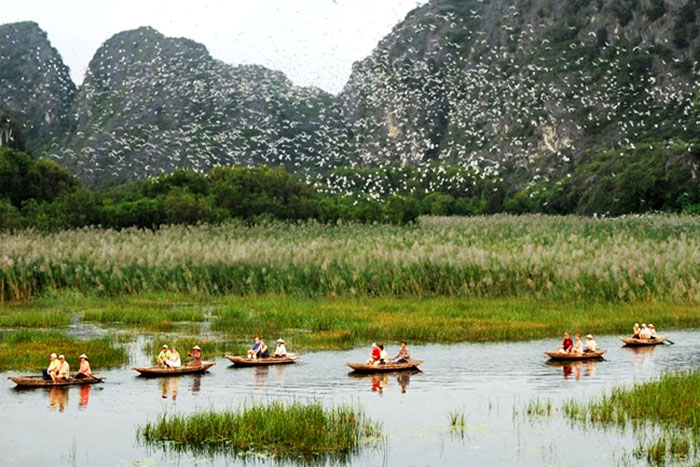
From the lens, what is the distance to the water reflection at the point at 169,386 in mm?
23047

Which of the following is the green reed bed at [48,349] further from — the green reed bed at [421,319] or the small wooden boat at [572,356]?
the small wooden boat at [572,356]

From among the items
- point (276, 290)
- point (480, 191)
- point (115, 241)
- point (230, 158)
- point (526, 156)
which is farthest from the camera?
point (230, 158)

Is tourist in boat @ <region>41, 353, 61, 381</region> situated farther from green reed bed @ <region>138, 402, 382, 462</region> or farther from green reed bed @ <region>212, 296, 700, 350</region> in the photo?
green reed bed @ <region>212, 296, 700, 350</region>

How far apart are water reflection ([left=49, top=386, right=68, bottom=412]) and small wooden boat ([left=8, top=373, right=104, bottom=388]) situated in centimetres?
12

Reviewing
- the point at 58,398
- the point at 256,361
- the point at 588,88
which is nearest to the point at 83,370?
the point at 58,398

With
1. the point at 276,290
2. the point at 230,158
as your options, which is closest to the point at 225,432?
the point at 276,290

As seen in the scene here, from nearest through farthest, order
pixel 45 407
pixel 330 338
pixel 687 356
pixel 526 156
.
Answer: pixel 45 407
pixel 687 356
pixel 330 338
pixel 526 156

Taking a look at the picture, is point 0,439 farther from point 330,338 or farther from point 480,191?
point 480,191

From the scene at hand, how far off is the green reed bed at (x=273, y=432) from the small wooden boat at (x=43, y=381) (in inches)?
171

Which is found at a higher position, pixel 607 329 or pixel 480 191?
pixel 480 191

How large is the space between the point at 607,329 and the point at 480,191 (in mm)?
94705

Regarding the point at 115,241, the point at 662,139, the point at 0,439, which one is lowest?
the point at 0,439

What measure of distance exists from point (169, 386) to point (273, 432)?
5881mm

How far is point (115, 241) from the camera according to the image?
49.2m
